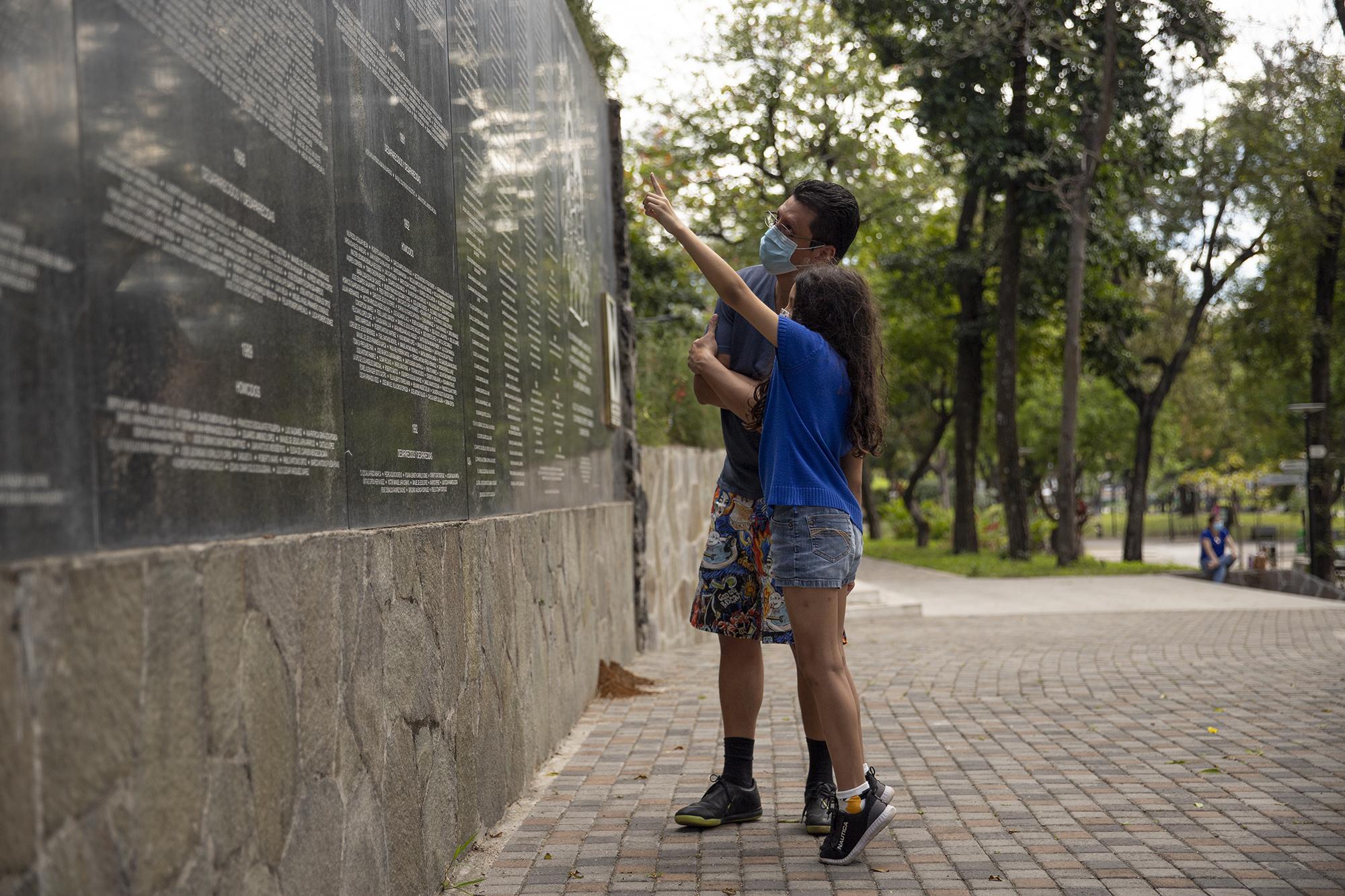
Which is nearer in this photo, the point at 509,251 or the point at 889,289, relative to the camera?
the point at 509,251

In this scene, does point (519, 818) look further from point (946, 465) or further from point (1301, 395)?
point (946, 465)

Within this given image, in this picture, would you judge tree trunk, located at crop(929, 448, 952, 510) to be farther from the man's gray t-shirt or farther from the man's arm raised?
the man's arm raised

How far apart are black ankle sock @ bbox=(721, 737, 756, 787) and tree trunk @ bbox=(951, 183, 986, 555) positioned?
23.1 meters

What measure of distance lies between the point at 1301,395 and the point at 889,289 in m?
16.8

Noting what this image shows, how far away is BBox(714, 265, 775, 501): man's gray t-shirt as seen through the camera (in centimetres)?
452

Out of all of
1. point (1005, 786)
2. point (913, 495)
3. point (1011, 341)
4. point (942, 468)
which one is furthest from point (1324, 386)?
point (942, 468)

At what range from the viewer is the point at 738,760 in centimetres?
453

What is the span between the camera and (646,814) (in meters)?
4.68

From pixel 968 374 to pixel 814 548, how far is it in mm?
24480

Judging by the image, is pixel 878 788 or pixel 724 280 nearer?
pixel 724 280

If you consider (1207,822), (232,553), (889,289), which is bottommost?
(1207,822)

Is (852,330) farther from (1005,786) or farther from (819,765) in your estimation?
(1005,786)

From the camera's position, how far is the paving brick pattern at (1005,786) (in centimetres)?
385

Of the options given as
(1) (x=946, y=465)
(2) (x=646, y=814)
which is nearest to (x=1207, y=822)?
(2) (x=646, y=814)
